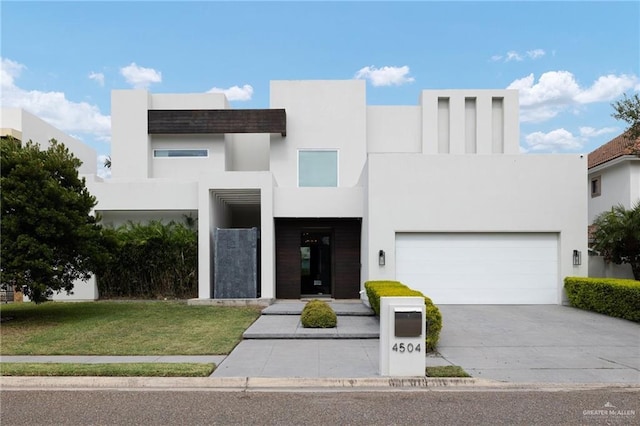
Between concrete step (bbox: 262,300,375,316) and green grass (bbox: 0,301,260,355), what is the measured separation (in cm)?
50

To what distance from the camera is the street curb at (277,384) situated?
5707 mm

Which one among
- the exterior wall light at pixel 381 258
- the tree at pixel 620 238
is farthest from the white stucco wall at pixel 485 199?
the tree at pixel 620 238

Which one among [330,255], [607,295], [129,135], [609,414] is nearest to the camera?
[609,414]

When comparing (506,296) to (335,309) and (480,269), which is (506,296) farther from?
(335,309)

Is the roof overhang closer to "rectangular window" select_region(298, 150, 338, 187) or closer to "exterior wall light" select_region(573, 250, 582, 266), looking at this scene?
"exterior wall light" select_region(573, 250, 582, 266)

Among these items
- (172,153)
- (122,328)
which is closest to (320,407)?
(122,328)

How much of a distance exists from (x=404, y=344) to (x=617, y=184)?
1666 cm

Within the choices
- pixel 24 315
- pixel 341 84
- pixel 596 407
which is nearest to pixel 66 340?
pixel 24 315

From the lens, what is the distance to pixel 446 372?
6129 mm

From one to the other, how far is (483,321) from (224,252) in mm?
7717

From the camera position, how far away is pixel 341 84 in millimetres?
16906

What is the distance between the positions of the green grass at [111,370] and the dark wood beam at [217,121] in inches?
455

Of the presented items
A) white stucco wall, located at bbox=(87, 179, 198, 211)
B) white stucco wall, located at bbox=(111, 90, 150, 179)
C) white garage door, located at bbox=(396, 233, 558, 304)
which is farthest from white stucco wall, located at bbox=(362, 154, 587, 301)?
white stucco wall, located at bbox=(111, 90, 150, 179)

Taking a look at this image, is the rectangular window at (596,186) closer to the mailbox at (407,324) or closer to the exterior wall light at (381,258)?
the exterior wall light at (381,258)
